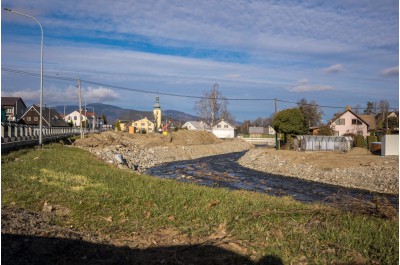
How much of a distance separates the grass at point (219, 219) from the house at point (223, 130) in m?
92.9

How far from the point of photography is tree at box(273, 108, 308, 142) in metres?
48.5

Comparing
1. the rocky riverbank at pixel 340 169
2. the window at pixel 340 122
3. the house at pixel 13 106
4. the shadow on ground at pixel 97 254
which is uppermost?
the house at pixel 13 106

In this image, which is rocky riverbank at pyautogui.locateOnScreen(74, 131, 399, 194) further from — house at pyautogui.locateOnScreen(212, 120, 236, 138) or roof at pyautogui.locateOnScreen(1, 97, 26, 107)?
house at pyautogui.locateOnScreen(212, 120, 236, 138)

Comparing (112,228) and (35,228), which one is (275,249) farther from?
(35,228)

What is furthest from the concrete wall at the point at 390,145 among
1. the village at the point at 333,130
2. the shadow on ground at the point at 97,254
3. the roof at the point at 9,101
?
the roof at the point at 9,101

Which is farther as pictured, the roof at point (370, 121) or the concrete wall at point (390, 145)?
the roof at point (370, 121)

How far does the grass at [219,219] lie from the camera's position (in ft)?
20.6

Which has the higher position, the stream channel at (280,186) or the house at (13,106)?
the house at (13,106)

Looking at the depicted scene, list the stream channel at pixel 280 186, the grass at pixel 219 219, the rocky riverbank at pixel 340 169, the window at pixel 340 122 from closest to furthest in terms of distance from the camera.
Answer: the grass at pixel 219 219, the stream channel at pixel 280 186, the rocky riverbank at pixel 340 169, the window at pixel 340 122

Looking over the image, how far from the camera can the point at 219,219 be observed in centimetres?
814

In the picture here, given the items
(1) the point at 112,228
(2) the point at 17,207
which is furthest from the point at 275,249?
(2) the point at 17,207

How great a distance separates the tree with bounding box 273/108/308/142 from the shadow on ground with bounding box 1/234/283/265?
4384cm

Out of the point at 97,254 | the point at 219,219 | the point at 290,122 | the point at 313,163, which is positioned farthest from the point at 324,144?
the point at 97,254

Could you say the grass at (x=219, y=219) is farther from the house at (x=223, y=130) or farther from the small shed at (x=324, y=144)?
the house at (x=223, y=130)
